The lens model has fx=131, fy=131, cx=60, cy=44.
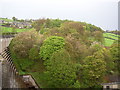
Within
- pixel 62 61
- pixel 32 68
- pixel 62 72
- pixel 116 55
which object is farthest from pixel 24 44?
pixel 116 55

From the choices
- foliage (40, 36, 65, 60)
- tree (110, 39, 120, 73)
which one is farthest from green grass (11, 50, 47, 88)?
tree (110, 39, 120, 73)

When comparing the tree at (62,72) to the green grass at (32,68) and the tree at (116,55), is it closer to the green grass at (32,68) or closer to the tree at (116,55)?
the green grass at (32,68)

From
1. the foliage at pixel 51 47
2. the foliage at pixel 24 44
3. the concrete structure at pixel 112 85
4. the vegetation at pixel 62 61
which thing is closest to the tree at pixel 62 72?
the vegetation at pixel 62 61

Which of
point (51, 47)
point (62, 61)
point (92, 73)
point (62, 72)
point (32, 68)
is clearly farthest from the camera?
point (32, 68)

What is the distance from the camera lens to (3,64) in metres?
14.0

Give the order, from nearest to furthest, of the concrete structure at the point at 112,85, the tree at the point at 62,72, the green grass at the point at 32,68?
the tree at the point at 62,72 < the concrete structure at the point at 112,85 < the green grass at the point at 32,68

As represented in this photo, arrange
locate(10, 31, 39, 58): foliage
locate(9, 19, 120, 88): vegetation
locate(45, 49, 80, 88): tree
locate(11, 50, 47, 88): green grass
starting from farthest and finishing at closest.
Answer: locate(10, 31, 39, 58): foliage < locate(11, 50, 47, 88): green grass < locate(9, 19, 120, 88): vegetation < locate(45, 49, 80, 88): tree

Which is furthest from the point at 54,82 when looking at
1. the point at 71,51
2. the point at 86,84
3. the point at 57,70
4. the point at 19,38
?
the point at 19,38

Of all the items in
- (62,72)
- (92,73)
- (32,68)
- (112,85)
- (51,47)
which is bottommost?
(112,85)

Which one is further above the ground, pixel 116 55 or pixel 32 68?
pixel 116 55

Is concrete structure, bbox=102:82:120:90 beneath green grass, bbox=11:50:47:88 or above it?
beneath

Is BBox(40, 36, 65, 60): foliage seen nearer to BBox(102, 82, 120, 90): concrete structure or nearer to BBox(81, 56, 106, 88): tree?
BBox(81, 56, 106, 88): tree

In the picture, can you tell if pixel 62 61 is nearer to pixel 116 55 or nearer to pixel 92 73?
pixel 92 73

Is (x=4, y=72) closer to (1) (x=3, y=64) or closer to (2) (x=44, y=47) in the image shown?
(1) (x=3, y=64)
